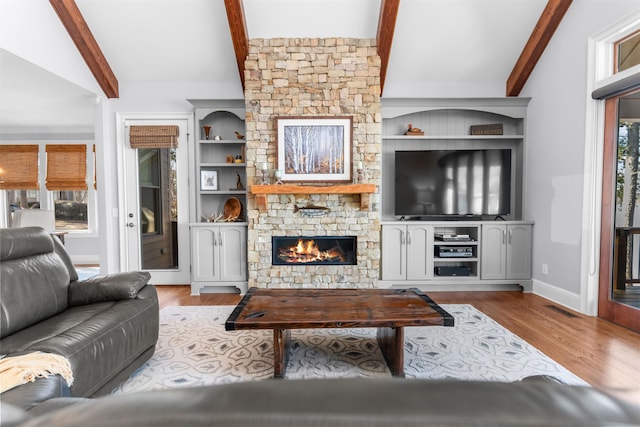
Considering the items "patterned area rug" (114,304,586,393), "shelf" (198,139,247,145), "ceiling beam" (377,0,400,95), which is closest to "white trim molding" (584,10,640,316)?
"patterned area rug" (114,304,586,393)

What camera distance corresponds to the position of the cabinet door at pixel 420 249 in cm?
407

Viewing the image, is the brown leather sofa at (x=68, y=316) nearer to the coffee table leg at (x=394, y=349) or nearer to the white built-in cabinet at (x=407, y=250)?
the coffee table leg at (x=394, y=349)

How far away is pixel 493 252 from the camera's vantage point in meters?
4.09

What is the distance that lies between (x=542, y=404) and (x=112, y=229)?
5.13 m

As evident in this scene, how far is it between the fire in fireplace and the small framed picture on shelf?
45.6 inches

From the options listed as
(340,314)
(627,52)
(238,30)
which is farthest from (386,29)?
(340,314)

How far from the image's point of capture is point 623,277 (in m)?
3.01

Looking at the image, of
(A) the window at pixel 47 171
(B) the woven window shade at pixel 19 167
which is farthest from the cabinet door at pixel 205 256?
(B) the woven window shade at pixel 19 167

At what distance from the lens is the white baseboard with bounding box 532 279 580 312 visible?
335 cm

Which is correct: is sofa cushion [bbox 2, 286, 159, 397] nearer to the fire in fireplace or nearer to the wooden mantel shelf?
the wooden mantel shelf

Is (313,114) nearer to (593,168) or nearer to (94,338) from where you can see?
(593,168)

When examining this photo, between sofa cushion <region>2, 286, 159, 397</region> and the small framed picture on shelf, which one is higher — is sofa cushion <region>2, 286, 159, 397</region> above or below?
below

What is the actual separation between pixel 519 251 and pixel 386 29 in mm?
3076

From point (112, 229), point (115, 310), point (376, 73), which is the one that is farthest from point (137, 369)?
point (376, 73)
